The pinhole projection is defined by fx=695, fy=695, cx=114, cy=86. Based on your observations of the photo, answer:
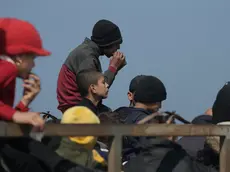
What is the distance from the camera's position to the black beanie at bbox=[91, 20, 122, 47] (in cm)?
689

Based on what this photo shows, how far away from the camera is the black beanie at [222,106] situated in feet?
16.8

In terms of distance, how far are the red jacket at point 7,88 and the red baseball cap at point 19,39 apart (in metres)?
0.11

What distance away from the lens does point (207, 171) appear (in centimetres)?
485

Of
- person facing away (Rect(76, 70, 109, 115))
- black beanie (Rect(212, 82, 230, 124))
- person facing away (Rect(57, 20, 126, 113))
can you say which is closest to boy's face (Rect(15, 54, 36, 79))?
black beanie (Rect(212, 82, 230, 124))

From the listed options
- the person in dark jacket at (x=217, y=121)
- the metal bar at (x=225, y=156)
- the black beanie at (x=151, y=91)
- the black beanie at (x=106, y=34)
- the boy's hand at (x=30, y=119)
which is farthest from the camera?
the black beanie at (x=106, y=34)

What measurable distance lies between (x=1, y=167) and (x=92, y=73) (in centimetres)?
267

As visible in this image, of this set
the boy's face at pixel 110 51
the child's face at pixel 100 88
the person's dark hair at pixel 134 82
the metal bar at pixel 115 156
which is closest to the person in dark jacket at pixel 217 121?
the person's dark hair at pixel 134 82

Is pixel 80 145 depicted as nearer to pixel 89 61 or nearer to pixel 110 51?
pixel 89 61

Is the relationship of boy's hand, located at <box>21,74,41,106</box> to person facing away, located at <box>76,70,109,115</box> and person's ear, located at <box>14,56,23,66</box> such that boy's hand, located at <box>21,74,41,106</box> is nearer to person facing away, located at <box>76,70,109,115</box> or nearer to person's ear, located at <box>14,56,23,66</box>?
person's ear, located at <box>14,56,23,66</box>

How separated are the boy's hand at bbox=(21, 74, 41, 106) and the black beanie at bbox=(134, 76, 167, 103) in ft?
6.00

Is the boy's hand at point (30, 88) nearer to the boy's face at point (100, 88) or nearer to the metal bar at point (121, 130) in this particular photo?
the metal bar at point (121, 130)

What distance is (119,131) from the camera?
13.0ft

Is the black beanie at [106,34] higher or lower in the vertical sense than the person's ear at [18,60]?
lower

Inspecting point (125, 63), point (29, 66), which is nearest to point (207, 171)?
point (29, 66)
